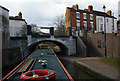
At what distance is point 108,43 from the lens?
1617 cm

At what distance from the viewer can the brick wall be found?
14900 millimetres

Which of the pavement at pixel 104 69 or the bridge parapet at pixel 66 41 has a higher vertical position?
the bridge parapet at pixel 66 41

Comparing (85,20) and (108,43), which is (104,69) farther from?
(85,20)

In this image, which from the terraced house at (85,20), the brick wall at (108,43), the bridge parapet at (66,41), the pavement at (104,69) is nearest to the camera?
the pavement at (104,69)

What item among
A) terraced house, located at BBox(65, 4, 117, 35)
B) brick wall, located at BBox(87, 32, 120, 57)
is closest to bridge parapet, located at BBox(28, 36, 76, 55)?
brick wall, located at BBox(87, 32, 120, 57)

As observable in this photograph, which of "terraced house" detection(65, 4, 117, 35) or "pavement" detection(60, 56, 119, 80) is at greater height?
"terraced house" detection(65, 4, 117, 35)

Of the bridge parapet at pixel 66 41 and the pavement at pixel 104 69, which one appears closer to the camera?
the pavement at pixel 104 69

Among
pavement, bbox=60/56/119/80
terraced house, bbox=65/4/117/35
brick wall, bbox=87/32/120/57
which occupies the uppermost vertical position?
terraced house, bbox=65/4/117/35

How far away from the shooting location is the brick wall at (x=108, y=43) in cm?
1490

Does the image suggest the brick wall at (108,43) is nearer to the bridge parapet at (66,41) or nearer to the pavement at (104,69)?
the bridge parapet at (66,41)

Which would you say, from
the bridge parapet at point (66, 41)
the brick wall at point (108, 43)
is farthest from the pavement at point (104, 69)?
the bridge parapet at point (66, 41)

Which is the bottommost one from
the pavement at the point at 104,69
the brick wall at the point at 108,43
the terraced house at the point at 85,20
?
the pavement at the point at 104,69

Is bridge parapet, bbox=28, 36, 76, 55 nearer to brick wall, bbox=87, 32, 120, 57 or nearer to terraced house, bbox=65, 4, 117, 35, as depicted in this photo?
brick wall, bbox=87, 32, 120, 57

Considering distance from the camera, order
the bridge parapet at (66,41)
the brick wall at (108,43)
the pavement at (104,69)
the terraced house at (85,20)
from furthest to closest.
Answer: the terraced house at (85,20) → the bridge parapet at (66,41) → the brick wall at (108,43) → the pavement at (104,69)
